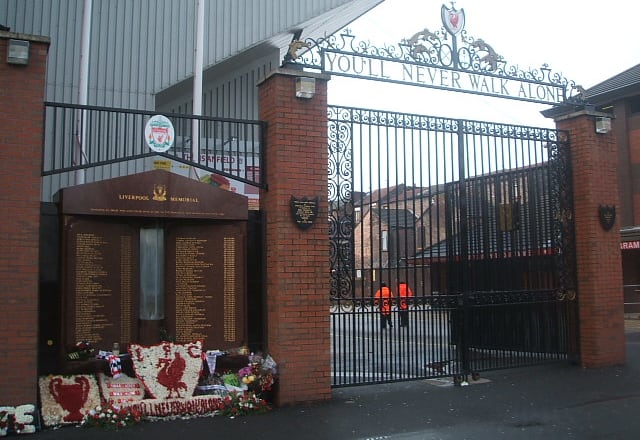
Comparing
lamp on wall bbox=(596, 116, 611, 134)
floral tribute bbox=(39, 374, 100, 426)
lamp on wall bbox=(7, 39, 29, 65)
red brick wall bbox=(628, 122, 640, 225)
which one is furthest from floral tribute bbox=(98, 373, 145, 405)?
red brick wall bbox=(628, 122, 640, 225)

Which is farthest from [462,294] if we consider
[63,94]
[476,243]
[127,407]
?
[63,94]

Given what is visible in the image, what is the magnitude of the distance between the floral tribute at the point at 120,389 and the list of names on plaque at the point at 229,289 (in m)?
1.17

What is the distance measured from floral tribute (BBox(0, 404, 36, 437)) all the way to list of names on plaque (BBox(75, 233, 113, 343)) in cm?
91

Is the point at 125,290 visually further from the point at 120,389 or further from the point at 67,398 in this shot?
the point at 67,398

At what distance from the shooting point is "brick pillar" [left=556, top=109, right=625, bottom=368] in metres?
10.1

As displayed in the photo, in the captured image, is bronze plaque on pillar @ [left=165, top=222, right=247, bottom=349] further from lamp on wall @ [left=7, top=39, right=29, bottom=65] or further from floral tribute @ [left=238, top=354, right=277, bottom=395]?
lamp on wall @ [left=7, top=39, right=29, bottom=65]

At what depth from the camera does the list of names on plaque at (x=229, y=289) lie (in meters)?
7.51

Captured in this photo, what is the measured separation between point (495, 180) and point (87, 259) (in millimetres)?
6550

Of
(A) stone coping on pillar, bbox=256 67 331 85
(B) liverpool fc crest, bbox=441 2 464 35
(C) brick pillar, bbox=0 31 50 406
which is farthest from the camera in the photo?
(B) liverpool fc crest, bbox=441 2 464 35

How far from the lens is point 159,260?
24.1ft

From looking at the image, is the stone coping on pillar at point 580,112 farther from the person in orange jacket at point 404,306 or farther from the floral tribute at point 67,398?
the floral tribute at point 67,398

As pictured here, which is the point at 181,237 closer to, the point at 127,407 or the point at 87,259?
the point at 87,259

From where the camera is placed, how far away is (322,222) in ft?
25.6

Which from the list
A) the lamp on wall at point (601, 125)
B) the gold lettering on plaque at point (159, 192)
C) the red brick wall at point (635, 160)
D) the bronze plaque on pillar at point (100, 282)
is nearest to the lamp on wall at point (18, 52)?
the bronze plaque on pillar at point (100, 282)
